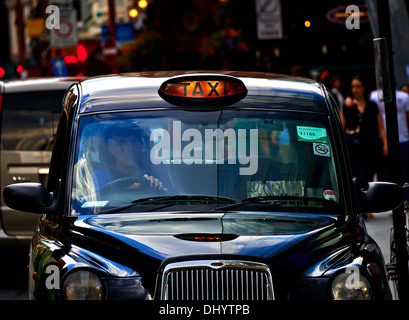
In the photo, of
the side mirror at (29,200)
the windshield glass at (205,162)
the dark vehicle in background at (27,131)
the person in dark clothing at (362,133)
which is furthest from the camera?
the person in dark clothing at (362,133)

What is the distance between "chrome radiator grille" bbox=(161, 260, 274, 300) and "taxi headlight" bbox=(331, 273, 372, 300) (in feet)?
0.92

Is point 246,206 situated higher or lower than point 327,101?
lower

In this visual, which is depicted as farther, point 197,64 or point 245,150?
point 197,64

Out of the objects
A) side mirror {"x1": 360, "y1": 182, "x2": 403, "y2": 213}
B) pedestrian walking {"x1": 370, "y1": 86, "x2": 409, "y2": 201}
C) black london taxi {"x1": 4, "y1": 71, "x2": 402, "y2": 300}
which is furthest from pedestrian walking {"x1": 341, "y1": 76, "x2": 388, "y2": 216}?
side mirror {"x1": 360, "y1": 182, "x2": 403, "y2": 213}

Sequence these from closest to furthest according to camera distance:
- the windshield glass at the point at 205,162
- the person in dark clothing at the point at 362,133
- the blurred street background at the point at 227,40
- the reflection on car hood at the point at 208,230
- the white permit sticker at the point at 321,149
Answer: the reflection on car hood at the point at 208,230 < the windshield glass at the point at 205,162 < the white permit sticker at the point at 321,149 < the person in dark clothing at the point at 362,133 < the blurred street background at the point at 227,40

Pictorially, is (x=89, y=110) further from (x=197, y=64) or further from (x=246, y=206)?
(x=197, y=64)

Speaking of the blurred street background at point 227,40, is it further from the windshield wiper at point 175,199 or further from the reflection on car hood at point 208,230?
the reflection on car hood at point 208,230

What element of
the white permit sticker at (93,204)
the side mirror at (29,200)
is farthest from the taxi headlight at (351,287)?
the side mirror at (29,200)

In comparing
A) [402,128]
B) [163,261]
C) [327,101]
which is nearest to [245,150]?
[327,101]

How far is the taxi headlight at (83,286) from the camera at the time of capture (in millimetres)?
4285

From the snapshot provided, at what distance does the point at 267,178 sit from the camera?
5164mm

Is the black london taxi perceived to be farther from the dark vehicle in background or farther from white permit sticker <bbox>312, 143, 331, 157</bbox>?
the dark vehicle in background

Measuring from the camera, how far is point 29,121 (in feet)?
32.6
